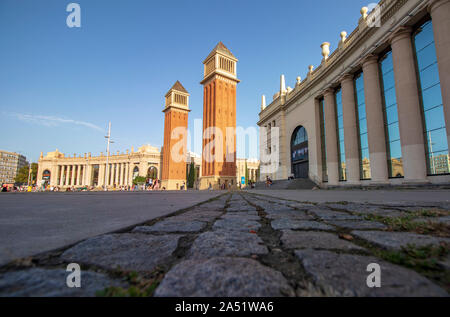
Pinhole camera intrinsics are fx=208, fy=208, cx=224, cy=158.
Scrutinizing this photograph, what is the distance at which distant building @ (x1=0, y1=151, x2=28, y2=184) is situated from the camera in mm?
93800

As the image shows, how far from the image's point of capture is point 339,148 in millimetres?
18250

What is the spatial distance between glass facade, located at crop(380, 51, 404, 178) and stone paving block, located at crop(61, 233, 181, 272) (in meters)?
15.6

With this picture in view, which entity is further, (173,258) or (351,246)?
(351,246)

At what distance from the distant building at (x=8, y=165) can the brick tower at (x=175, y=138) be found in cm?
8979

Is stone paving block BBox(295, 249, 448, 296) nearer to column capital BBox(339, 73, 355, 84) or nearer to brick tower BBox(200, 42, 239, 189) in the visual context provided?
column capital BBox(339, 73, 355, 84)

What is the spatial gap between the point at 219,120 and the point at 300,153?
18.0 metres

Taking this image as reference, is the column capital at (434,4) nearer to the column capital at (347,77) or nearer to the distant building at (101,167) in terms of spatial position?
the column capital at (347,77)

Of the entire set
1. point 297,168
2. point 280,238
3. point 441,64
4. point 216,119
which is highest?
point 216,119

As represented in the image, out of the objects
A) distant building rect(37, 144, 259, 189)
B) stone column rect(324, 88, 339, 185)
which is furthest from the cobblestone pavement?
distant building rect(37, 144, 259, 189)

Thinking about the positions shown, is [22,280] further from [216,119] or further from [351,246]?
[216,119]

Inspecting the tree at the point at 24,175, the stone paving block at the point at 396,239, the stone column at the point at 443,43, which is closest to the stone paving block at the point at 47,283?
the stone paving block at the point at 396,239

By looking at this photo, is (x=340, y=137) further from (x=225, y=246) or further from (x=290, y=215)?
(x=225, y=246)

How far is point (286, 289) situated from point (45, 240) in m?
1.19
